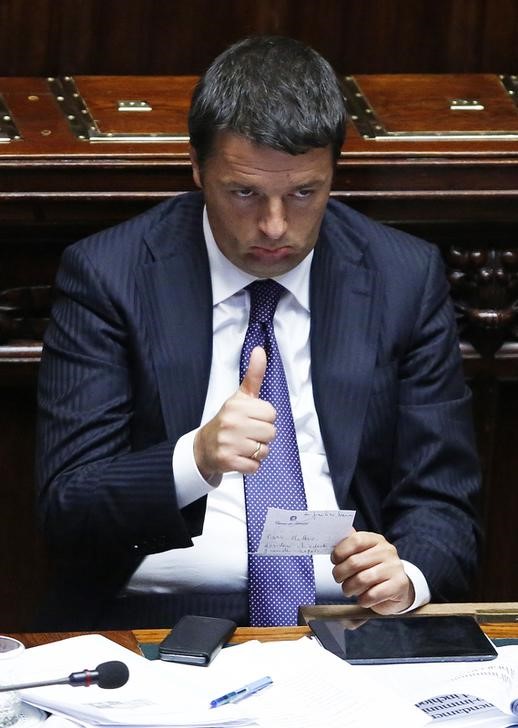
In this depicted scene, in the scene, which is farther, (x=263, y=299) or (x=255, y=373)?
(x=263, y=299)

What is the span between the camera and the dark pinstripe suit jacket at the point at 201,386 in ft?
8.53

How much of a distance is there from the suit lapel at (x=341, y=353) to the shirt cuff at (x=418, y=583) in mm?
225

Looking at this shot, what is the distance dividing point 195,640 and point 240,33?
1941 mm

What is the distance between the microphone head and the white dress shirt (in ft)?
2.39

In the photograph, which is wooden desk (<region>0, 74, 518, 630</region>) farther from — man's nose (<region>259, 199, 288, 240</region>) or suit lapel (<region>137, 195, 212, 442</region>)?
man's nose (<region>259, 199, 288, 240</region>)

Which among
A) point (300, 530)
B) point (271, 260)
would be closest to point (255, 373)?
point (300, 530)

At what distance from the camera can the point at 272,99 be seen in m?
2.50

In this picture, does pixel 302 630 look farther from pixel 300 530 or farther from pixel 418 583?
pixel 418 583

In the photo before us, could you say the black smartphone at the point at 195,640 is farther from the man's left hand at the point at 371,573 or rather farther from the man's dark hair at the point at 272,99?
the man's dark hair at the point at 272,99

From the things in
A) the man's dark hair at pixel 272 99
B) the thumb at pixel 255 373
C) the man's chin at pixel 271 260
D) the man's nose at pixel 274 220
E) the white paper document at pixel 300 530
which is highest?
the man's dark hair at pixel 272 99

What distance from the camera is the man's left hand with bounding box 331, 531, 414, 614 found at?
7.70 feet

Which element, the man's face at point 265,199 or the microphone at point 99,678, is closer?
the microphone at point 99,678

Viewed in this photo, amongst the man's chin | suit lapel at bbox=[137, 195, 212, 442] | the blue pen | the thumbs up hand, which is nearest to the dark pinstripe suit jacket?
suit lapel at bbox=[137, 195, 212, 442]

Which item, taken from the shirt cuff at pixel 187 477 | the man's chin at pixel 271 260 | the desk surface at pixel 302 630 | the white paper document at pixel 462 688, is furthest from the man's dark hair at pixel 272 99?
the white paper document at pixel 462 688
